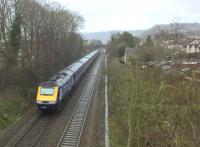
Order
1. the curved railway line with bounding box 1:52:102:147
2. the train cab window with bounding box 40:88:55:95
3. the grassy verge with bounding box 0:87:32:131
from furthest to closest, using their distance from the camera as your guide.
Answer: the train cab window with bounding box 40:88:55:95, the grassy verge with bounding box 0:87:32:131, the curved railway line with bounding box 1:52:102:147

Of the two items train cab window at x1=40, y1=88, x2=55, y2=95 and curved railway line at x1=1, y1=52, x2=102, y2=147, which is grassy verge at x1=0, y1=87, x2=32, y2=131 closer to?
curved railway line at x1=1, y1=52, x2=102, y2=147

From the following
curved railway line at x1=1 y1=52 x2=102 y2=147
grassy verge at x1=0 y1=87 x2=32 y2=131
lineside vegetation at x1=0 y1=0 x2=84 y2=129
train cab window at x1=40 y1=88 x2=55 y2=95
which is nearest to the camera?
curved railway line at x1=1 y1=52 x2=102 y2=147

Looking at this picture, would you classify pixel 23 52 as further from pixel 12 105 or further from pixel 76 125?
pixel 76 125

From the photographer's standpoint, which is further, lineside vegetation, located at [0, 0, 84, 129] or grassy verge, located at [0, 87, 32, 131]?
lineside vegetation, located at [0, 0, 84, 129]

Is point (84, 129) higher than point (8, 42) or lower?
lower

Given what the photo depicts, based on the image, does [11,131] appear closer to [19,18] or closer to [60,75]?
[60,75]

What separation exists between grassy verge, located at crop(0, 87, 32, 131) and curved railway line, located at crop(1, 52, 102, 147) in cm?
138

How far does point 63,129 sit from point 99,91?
13.7m

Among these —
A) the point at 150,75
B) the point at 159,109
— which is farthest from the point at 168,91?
the point at 159,109

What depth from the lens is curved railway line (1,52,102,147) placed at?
1705cm

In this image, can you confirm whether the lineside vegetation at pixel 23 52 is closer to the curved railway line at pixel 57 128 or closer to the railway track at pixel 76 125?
the curved railway line at pixel 57 128

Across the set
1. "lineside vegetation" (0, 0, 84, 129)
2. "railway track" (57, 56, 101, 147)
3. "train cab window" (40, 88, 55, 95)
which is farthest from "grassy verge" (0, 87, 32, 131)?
"railway track" (57, 56, 101, 147)

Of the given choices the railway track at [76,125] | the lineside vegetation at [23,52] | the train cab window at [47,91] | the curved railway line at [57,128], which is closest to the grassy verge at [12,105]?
the lineside vegetation at [23,52]

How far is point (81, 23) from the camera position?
7962 cm
